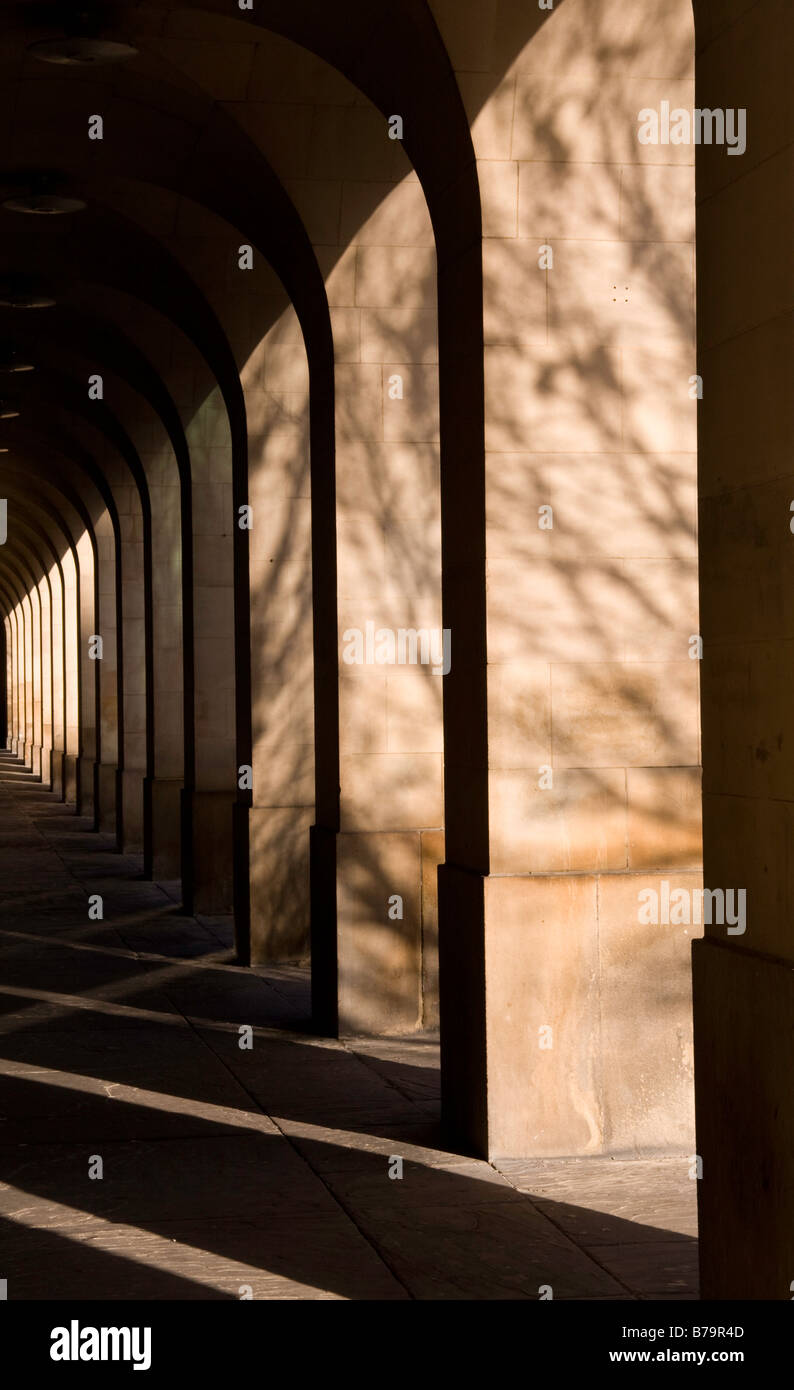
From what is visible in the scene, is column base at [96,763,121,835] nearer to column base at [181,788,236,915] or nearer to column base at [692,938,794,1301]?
column base at [181,788,236,915]

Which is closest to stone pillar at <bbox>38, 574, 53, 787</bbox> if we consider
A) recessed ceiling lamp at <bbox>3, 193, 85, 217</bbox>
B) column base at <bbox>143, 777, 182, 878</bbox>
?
column base at <bbox>143, 777, 182, 878</bbox>

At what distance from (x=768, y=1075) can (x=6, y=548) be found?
42.3 meters

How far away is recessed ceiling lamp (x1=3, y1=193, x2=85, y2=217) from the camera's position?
1245 centimetres

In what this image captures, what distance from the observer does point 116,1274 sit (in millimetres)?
5645

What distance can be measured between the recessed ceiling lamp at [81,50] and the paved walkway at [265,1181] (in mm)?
5454

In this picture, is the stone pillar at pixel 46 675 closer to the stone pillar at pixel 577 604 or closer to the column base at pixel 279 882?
the column base at pixel 279 882

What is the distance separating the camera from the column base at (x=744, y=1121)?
441cm

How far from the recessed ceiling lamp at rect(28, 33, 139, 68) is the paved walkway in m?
5.45

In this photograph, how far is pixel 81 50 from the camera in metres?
9.62

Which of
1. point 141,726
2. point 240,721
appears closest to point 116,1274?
point 240,721

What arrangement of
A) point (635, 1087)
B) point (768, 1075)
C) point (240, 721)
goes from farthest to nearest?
point (240, 721)
point (635, 1087)
point (768, 1075)

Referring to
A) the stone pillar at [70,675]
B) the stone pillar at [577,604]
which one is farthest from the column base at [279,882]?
the stone pillar at [70,675]
